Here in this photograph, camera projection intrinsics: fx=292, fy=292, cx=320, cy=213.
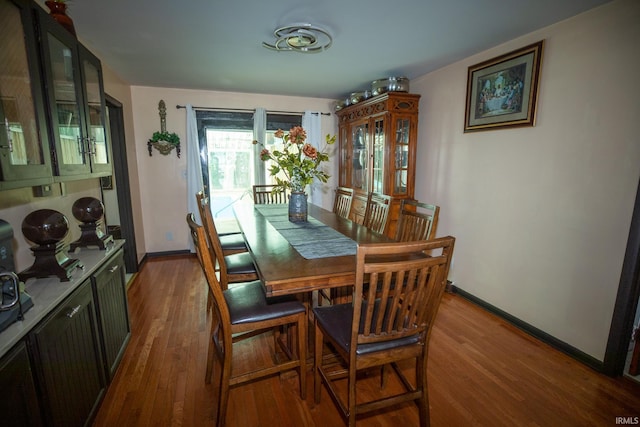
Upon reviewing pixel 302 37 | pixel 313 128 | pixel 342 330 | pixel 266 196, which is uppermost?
pixel 302 37

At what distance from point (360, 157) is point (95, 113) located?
286cm

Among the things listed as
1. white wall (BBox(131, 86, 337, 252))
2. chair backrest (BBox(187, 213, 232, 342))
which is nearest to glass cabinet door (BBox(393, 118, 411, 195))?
white wall (BBox(131, 86, 337, 252))

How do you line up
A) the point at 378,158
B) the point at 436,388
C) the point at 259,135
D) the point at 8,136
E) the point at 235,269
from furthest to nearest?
the point at 259,135, the point at 378,158, the point at 235,269, the point at 436,388, the point at 8,136

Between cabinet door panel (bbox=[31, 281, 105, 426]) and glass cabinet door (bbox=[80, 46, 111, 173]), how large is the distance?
91 centimetres

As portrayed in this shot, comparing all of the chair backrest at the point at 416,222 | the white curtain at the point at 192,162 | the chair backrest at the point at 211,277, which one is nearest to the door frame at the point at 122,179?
the white curtain at the point at 192,162

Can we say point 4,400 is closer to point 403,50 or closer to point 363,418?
point 363,418

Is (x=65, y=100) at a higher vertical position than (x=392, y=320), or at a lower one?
higher

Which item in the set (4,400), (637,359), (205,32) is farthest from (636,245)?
(205,32)

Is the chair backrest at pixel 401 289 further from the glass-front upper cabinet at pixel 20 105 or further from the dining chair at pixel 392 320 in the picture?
the glass-front upper cabinet at pixel 20 105

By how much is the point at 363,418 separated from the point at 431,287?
86 cm

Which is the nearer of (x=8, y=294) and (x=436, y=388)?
(x=8, y=294)

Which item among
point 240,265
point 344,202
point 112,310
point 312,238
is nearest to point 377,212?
point 344,202

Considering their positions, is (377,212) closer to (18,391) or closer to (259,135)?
(18,391)

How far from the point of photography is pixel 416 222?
1.99 metres
